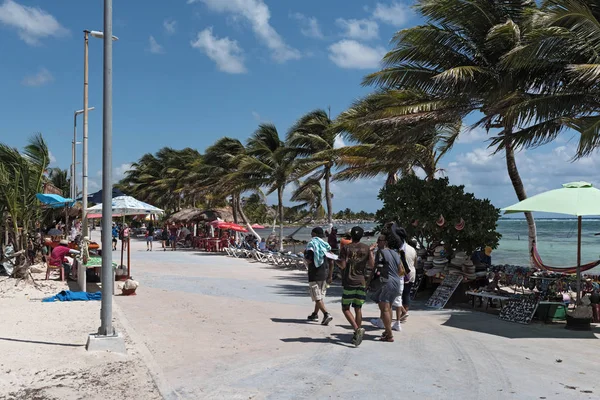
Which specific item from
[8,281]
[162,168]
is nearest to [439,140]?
[8,281]

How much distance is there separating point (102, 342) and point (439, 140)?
12634 mm

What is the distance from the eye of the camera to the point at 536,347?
7.39 metres

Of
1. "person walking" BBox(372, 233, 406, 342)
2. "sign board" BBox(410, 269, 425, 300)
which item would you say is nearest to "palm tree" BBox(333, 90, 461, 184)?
"sign board" BBox(410, 269, 425, 300)

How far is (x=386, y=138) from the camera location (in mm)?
14664

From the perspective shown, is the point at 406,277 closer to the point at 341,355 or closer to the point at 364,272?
the point at 364,272

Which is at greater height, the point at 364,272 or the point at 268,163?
the point at 268,163

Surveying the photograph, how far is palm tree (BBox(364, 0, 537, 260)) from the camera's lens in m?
12.3

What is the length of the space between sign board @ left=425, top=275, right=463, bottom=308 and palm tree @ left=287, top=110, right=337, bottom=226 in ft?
42.8

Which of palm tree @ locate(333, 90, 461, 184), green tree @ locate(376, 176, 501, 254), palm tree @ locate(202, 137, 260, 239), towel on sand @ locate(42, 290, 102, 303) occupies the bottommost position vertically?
towel on sand @ locate(42, 290, 102, 303)

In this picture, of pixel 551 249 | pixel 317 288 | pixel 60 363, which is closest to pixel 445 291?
pixel 317 288

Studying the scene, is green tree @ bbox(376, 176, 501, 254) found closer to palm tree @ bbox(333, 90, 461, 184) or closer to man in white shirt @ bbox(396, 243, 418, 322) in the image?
palm tree @ bbox(333, 90, 461, 184)

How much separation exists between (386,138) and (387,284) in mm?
7852

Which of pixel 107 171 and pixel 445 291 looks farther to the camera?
pixel 445 291

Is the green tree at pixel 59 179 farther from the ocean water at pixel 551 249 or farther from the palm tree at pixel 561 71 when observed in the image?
the palm tree at pixel 561 71
